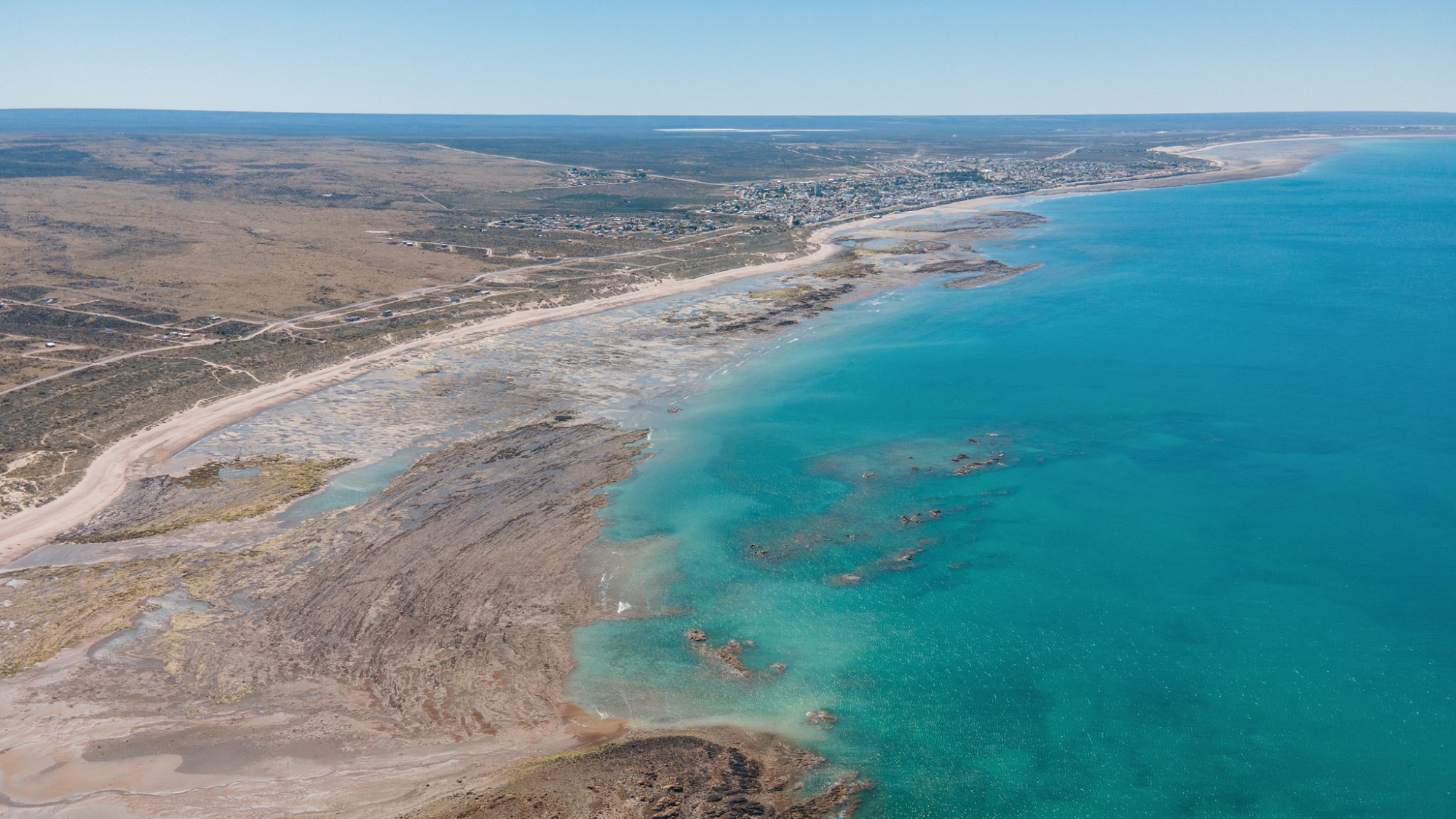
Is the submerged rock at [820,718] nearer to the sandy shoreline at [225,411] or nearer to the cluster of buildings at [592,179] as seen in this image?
the sandy shoreline at [225,411]

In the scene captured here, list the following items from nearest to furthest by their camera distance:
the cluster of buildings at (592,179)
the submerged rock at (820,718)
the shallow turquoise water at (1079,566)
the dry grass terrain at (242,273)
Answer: the shallow turquoise water at (1079,566) < the submerged rock at (820,718) < the dry grass terrain at (242,273) < the cluster of buildings at (592,179)

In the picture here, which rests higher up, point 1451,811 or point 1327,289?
point 1327,289

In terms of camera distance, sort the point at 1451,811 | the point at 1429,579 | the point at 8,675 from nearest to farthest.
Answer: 1. the point at 1451,811
2. the point at 8,675
3. the point at 1429,579

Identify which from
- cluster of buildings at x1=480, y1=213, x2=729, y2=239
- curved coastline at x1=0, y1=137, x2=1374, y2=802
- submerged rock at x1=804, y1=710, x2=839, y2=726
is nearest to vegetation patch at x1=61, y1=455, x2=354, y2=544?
curved coastline at x1=0, y1=137, x2=1374, y2=802

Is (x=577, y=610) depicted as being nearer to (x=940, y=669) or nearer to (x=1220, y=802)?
(x=940, y=669)

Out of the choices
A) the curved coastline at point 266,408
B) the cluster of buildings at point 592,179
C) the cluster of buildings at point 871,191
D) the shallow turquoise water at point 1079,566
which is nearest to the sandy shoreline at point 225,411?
the curved coastline at point 266,408

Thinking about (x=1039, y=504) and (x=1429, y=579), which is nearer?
(x=1429, y=579)

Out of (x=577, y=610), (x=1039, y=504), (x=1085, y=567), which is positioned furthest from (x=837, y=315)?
(x=577, y=610)

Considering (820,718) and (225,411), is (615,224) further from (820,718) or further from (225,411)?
(820,718)
